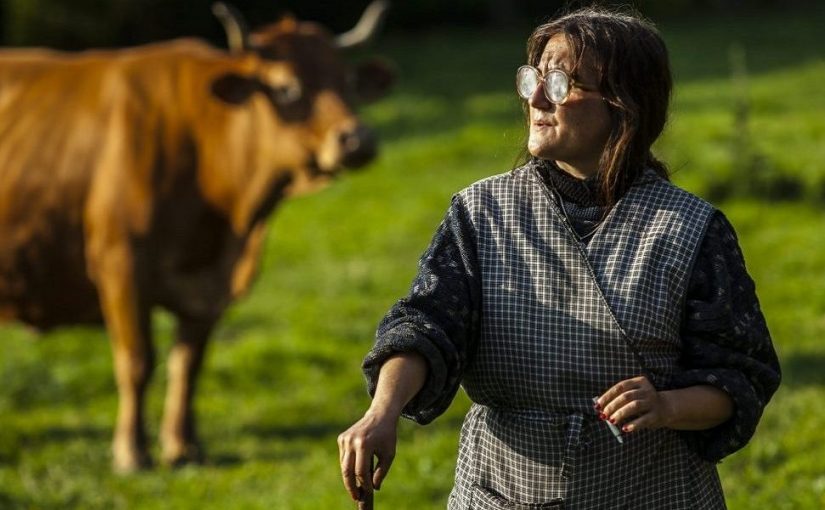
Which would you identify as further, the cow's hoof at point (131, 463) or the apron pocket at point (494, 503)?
the cow's hoof at point (131, 463)

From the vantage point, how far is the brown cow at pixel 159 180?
25.7ft

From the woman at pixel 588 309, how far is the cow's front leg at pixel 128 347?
4.84 m

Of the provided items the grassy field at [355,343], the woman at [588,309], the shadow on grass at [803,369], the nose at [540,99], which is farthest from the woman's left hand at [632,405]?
the shadow on grass at [803,369]

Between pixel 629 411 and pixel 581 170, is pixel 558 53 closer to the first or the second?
pixel 581 170

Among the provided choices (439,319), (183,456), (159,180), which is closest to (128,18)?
(159,180)

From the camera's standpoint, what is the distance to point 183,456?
307 inches

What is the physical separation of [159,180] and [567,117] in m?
5.04

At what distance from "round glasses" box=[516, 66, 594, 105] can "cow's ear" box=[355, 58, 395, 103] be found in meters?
6.11

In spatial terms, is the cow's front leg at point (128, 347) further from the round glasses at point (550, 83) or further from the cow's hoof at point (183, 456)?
the round glasses at point (550, 83)

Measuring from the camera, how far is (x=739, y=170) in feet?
40.0

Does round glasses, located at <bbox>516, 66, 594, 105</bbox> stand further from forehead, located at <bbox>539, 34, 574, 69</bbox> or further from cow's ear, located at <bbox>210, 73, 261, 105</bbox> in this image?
cow's ear, located at <bbox>210, 73, 261, 105</bbox>

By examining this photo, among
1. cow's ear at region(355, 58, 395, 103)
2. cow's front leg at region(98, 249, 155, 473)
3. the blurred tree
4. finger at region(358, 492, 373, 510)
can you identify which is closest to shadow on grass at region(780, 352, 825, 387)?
cow's ear at region(355, 58, 395, 103)

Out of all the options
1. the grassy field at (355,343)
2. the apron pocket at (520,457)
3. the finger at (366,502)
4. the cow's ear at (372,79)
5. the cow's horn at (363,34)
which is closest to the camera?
the finger at (366,502)

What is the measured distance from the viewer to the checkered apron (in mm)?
2988
